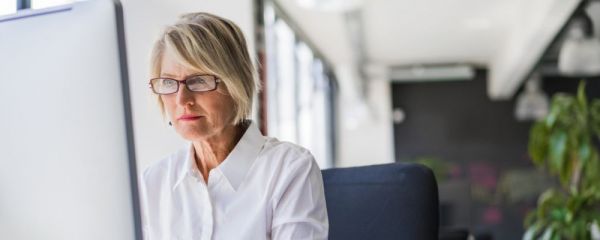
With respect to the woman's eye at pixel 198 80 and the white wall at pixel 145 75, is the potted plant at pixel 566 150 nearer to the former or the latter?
the white wall at pixel 145 75

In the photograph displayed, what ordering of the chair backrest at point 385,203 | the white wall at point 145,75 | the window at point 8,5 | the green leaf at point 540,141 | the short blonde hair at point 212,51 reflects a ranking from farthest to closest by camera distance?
the green leaf at point 540,141 < the white wall at point 145,75 < the window at point 8,5 < the chair backrest at point 385,203 < the short blonde hair at point 212,51

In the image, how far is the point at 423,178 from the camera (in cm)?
147

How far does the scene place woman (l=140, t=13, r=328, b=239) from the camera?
114 centimetres

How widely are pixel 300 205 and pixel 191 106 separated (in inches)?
8.4

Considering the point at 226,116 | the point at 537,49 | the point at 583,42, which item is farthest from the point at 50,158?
the point at 537,49

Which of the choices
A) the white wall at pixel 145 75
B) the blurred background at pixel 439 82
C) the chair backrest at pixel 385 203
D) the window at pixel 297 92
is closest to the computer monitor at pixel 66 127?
the chair backrest at pixel 385 203

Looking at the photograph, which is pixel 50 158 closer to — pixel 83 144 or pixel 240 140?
pixel 83 144

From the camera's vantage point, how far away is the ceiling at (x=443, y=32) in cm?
779

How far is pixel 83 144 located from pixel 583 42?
5686mm

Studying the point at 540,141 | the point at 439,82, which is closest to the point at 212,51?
the point at 540,141

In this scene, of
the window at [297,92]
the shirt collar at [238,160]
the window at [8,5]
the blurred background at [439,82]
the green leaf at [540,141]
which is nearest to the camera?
the shirt collar at [238,160]

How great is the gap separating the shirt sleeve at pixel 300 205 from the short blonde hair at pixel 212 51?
13cm

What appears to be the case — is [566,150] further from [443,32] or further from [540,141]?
[443,32]

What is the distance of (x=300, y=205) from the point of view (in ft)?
3.83
